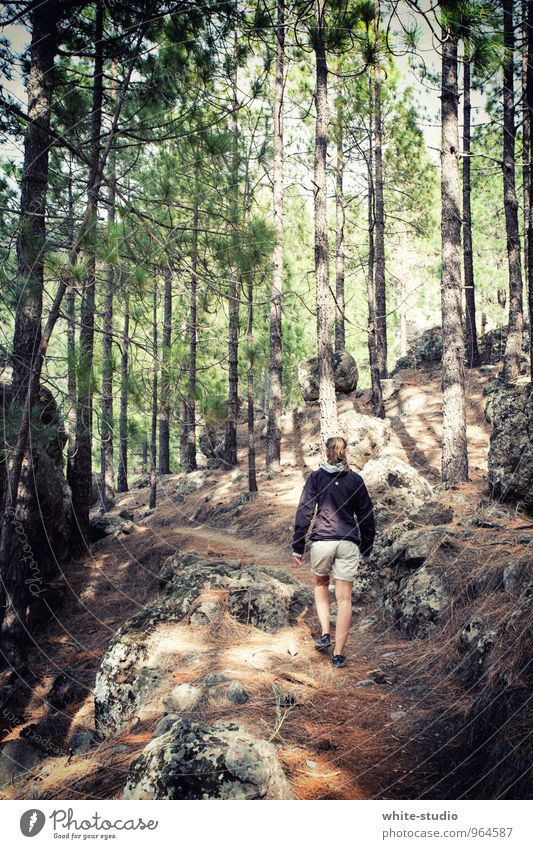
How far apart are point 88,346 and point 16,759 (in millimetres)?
4260

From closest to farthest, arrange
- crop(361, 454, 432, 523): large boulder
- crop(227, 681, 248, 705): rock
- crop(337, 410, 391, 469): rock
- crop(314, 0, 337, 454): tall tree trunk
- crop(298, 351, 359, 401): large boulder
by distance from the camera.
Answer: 1. crop(227, 681, 248, 705): rock
2. crop(361, 454, 432, 523): large boulder
3. crop(314, 0, 337, 454): tall tree trunk
4. crop(337, 410, 391, 469): rock
5. crop(298, 351, 359, 401): large boulder

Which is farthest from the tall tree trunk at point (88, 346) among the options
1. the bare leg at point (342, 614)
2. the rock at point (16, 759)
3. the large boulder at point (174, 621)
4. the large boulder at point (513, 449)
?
the large boulder at point (513, 449)

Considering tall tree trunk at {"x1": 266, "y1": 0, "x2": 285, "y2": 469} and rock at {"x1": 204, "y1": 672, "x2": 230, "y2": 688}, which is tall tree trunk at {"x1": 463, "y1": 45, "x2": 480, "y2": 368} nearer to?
tall tree trunk at {"x1": 266, "y1": 0, "x2": 285, "y2": 469}

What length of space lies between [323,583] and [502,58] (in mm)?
4492

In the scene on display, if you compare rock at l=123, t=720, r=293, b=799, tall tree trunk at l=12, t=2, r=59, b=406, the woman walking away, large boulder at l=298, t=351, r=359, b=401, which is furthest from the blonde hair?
large boulder at l=298, t=351, r=359, b=401

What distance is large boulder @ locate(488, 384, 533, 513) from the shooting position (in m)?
5.58

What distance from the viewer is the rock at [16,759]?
3.61m

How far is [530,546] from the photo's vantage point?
3852 mm

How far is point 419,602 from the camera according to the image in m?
4.24

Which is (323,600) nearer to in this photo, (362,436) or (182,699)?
(182,699)

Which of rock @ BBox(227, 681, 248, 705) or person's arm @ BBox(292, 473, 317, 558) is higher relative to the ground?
person's arm @ BBox(292, 473, 317, 558)

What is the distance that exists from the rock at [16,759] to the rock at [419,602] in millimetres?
3005

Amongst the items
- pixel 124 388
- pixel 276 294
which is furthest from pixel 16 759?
pixel 276 294

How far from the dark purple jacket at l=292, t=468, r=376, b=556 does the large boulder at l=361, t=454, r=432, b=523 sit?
3.23 m
